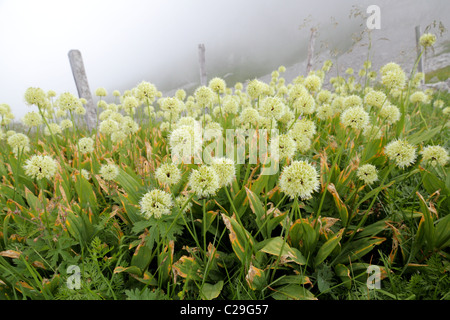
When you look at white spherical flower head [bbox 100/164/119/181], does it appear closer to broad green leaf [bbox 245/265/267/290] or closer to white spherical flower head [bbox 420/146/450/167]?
broad green leaf [bbox 245/265/267/290]

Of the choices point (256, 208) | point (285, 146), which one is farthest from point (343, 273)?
point (285, 146)

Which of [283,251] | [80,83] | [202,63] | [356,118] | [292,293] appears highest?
[202,63]

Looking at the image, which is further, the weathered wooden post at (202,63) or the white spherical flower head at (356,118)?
the weathered wooden post at (202,63)

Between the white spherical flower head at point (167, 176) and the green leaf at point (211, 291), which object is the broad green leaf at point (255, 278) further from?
the white spherical flower head at point (167, 176)

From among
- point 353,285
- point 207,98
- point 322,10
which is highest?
point 322,10

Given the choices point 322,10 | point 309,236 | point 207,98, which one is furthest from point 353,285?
point 322,10

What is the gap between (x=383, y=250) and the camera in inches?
73.0

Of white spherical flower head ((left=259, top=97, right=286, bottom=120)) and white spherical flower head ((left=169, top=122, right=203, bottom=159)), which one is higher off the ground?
white spherical flower head ((left=259, top=97, right=286, bottom=120))

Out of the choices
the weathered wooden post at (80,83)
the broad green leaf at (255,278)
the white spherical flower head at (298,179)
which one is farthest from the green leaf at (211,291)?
the weathered wooden post at (80,83)

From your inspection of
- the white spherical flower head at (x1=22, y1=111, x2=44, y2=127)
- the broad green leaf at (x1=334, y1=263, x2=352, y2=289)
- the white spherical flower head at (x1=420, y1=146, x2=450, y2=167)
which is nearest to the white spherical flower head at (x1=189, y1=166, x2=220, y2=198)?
the broad green leaf at (x1=334, y1=263, x2=352, y2=289)

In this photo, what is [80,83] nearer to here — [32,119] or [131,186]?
[32,119]
